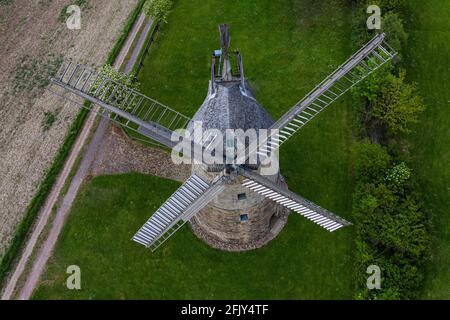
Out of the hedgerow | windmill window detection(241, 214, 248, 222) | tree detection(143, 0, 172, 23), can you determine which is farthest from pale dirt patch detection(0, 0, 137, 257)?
the hedgerow

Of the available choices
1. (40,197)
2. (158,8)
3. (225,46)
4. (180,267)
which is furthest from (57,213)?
(158,8)

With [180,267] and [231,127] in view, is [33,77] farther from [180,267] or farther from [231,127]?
[231,127]

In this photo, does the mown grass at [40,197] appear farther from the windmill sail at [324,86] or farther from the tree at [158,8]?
the windmill sail at [324,86]

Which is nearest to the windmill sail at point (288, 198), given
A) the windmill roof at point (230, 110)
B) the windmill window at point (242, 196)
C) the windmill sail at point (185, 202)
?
the windmill window at point (242, 196)

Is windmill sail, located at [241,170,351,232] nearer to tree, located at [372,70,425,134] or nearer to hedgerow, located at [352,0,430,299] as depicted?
hedgerow, located at [352,0,430,299]

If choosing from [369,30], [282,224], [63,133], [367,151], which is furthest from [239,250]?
[369,30]

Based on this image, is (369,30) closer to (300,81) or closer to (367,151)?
(300,81)

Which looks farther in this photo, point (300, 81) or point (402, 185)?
point (300, 81)
